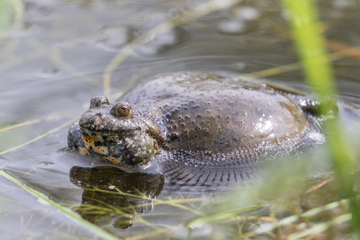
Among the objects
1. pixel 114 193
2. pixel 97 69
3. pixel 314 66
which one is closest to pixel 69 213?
pixel 114 193

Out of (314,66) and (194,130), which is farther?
(194,130)

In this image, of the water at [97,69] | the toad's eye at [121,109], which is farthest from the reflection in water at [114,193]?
the toad's eye at [121,109]

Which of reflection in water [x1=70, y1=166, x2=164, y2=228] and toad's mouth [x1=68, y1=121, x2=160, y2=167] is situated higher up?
toad's mouth [x1=68, y1=121, x2=160, y2=167]

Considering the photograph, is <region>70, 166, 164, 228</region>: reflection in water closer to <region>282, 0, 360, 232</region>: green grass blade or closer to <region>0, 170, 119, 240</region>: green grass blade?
<region>0, 170, 119, 240</region>: green grass blade

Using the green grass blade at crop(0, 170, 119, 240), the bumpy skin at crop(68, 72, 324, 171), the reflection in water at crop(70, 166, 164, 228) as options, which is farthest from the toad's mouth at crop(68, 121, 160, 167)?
the green grass blade at crop(0, 170, 119, 240)

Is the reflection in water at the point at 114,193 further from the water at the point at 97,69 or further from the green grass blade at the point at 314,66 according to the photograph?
the green grass blade at the point at 314,66

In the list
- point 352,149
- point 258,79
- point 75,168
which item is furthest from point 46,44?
point 352,149

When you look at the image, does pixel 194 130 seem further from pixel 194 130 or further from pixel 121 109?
pixel 121 109
